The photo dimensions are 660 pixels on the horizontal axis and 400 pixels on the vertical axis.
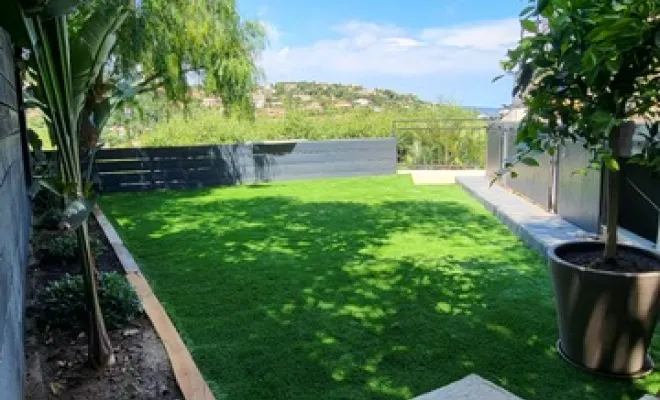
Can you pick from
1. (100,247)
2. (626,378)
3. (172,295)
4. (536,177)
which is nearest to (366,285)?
(172,295)

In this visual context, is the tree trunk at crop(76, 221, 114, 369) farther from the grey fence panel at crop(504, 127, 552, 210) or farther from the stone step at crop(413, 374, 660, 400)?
the grey fence panel at crop(504, 127, 552, 210)

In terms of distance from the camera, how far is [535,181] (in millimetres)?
6301

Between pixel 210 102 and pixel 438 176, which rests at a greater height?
pixel 210 102

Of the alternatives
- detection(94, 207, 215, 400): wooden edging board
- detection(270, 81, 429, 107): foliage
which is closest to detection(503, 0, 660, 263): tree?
detection(94, 207, 215, 400): wooden edging board

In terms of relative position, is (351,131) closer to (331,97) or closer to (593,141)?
(331,97)

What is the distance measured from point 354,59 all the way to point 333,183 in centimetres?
1785

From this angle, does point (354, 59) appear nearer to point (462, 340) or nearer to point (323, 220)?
point (323, 220)

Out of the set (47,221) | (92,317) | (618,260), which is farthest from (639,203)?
(47,221)

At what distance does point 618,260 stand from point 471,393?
120 cm

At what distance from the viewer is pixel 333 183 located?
30.6 ft

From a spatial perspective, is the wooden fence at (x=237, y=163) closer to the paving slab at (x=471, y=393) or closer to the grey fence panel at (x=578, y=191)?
the grey fence panel at (x=578, y=191)

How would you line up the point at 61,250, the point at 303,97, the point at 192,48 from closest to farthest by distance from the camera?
the point at 61,250
the point at 192,48
the point at 303,97

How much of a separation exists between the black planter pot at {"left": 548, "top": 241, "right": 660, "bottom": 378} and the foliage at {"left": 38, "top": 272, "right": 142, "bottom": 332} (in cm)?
235

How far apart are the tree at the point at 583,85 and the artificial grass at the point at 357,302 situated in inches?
31.4
